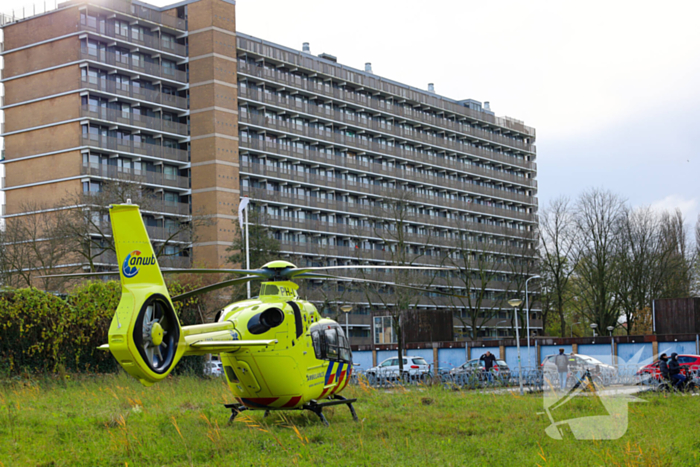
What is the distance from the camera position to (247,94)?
7681 centimetres

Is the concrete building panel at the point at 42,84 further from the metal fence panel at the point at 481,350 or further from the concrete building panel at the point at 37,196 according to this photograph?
the metal fence panel at the point at 481,350

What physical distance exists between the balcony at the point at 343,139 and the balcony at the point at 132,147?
7628mm

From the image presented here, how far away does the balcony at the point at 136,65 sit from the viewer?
6531 cm

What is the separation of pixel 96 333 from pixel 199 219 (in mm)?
25993

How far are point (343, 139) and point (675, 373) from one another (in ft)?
226

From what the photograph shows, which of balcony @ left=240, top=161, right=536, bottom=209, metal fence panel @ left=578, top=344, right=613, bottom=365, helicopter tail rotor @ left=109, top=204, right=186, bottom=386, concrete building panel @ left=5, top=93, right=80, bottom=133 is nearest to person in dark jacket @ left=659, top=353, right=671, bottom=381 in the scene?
helicopter tail rotor @ left=109, top=204, right=186, bottom=386

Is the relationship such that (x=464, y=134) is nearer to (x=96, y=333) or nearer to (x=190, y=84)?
(x=190, y=84)

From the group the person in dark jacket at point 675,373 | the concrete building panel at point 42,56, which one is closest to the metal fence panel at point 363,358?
the person in dark jacket at point 675,373

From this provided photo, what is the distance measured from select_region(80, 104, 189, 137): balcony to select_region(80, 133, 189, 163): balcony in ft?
4.88

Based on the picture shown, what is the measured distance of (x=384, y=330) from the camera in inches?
2053

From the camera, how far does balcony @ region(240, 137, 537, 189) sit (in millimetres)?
78250

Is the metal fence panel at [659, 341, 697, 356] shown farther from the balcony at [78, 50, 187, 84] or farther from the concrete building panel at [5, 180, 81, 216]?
the balcony at [78, 50, 187, 84]

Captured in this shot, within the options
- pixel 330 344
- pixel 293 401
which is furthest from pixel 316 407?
pixel 330 344

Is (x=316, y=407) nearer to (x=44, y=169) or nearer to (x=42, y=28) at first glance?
(x=44, y=169)
